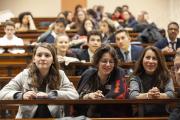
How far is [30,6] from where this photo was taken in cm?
1384

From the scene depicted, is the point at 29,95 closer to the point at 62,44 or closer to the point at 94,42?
the point at 62,44

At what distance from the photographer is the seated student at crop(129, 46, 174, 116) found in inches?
138

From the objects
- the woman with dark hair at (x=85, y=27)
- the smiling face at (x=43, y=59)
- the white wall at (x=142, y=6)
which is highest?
the white wall at (x=142, y=6)

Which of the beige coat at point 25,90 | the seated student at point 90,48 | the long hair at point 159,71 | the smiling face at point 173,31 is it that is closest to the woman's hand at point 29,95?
the beige coat at point 25,90

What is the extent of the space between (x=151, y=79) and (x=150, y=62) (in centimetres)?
15

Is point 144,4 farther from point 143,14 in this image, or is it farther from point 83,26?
point 83,26

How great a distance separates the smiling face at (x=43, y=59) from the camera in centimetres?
352

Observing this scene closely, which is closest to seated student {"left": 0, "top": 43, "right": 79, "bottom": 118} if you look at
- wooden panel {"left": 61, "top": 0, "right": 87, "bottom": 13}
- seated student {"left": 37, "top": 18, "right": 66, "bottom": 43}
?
seated student {"left": 37, "top": 18, "right": 66, "bottom": 43}

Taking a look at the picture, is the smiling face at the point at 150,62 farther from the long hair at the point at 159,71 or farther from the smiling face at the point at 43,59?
the smiling face at the point at 43,59

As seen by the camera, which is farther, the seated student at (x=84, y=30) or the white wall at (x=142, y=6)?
the white wall at (x=142, y=6)

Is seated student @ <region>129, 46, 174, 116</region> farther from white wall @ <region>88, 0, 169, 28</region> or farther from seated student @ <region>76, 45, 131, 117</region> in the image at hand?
white wall @ <region>88, 0, 169, 28</region>

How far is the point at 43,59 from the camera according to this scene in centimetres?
352

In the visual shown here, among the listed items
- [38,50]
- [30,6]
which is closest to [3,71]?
[38,50]

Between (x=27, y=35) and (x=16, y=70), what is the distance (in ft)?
10.3
